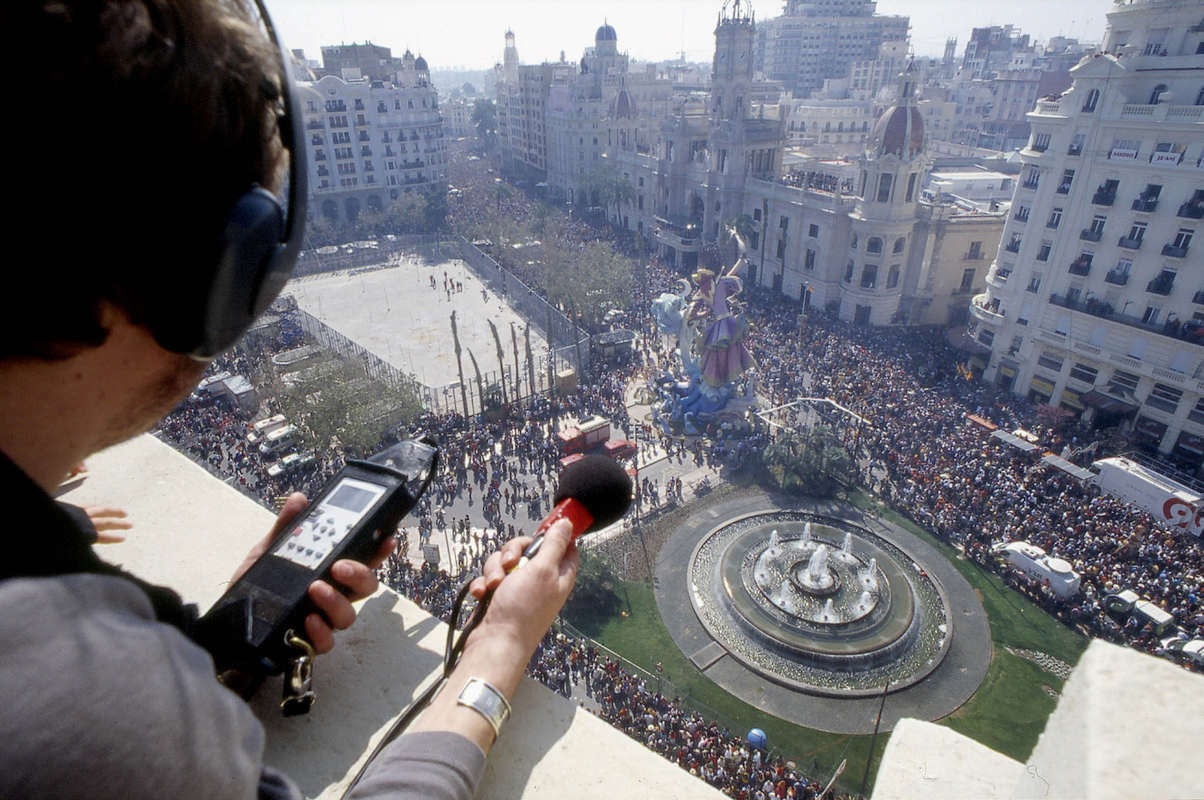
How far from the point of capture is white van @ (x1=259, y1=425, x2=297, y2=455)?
27391mm

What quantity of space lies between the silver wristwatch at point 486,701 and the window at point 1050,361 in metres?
37.8

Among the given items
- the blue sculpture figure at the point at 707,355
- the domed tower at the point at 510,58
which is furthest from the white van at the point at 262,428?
the domed tower at the point at 510,58

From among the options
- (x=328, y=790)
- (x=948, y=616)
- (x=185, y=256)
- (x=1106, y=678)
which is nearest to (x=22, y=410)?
(x=185, y=256)

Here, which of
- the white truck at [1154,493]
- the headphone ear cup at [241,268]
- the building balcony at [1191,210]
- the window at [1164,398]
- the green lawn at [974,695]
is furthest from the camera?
the window at [1164,398]

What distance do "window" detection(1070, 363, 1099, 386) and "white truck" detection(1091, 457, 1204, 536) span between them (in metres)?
7.25

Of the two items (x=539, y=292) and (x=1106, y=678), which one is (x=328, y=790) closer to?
(x=1106, y=678)

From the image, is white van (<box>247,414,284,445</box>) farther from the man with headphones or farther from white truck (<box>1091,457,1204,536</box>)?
white truck (<box>1091,457,1204,536</box>)

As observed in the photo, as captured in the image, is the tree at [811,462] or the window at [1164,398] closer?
the tree at [811,462]

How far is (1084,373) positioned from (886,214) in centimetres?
1482

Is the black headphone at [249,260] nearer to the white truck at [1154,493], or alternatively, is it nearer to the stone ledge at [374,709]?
the stone ledge at [374,709]

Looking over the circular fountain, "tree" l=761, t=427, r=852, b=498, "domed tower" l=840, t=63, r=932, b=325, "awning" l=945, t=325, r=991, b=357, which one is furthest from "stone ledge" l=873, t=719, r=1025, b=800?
"domed tower" l=840, t=63, r=932, b=325

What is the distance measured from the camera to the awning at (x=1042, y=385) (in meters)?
33.2

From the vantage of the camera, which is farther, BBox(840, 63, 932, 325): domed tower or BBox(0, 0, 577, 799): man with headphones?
BBox(840, 63, 932, 325): domed tower

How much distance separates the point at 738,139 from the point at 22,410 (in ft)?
177
